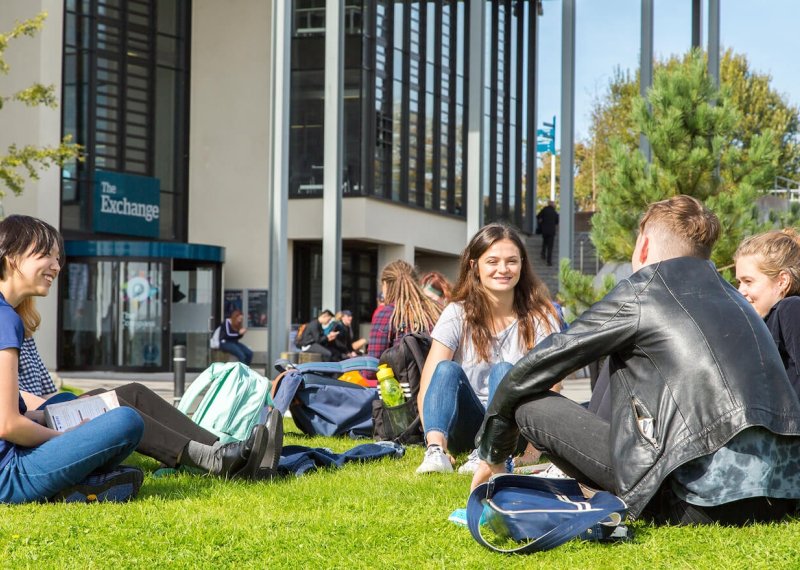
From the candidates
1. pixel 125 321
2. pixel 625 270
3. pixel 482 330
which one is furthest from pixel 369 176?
pixel 482 330

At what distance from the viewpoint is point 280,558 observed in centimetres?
349

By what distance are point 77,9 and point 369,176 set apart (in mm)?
7888

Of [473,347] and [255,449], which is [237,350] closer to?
[473,347]

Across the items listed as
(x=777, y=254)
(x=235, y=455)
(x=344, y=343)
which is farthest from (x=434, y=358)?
(x=344, y=343)

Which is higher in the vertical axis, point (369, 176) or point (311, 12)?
point (311, 12)

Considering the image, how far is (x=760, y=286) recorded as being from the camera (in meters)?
5.02

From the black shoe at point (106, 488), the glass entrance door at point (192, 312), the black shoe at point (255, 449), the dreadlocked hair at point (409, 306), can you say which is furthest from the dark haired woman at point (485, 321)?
the glass entrance door at point (192, 312)

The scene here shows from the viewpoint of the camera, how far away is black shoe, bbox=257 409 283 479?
5.28 metres

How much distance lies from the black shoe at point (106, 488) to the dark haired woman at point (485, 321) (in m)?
1.74

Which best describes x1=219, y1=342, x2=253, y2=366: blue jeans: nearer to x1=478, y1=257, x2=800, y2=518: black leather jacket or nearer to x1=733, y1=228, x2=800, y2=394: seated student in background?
x1=733, y1=228, x2=800, y2=394: seated student in background

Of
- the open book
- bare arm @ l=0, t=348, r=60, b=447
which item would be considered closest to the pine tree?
the open book

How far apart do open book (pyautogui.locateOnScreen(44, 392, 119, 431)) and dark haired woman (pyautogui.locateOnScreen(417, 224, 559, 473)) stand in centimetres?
177

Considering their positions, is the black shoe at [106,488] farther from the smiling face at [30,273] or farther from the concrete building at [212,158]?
the concrete building at [212,158]

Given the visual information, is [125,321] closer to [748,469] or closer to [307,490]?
[307,490]
